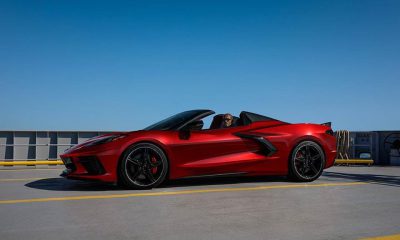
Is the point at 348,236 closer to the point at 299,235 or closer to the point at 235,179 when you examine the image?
the point at 299,235

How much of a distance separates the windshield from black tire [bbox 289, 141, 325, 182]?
1706 mm

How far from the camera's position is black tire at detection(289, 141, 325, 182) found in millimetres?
6559

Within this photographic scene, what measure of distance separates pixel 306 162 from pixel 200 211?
325 centimetres

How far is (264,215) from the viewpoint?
378 cm

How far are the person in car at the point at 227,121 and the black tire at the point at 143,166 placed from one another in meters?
1.40

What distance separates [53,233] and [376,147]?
45.9ft

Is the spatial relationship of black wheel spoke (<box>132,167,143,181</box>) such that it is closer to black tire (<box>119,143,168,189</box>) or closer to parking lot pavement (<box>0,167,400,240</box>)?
black tire (<box>119,143,168,189</box>)

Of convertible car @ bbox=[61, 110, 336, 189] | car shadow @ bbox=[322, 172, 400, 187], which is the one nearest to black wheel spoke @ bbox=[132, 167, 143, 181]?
convertible car @ bbox=[61, 110, 336, 189]

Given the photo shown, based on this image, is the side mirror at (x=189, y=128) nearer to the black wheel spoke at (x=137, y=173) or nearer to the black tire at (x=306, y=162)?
the black wheel spoke at (x=137, y=173)

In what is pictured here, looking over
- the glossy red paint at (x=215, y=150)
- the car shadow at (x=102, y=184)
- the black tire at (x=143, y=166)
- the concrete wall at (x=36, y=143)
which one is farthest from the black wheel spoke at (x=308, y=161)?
the concrete wall at (x=36, y=143)

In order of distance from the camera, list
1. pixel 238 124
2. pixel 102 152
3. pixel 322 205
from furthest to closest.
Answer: pixel 238 124, pixel 102 152, pixel 322 205

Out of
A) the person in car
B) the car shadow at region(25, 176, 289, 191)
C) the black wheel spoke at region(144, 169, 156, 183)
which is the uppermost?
the person in car

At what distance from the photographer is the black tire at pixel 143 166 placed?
550cm

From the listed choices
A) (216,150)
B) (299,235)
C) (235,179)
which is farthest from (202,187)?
(299,235)
